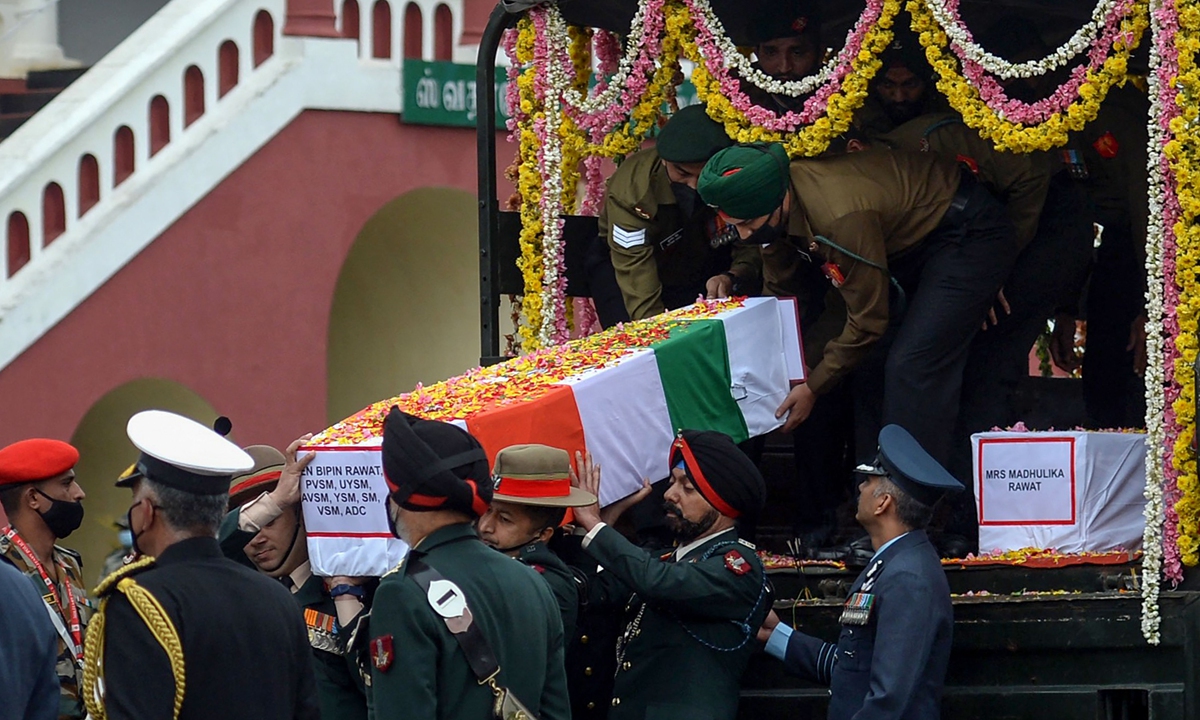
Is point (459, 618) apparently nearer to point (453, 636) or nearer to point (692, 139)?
point (453, 636)

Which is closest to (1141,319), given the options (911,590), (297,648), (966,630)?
(966,630)

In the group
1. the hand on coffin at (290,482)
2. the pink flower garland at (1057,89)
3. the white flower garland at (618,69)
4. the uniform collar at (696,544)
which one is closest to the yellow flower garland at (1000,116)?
the pink flower garland at (1057,89)

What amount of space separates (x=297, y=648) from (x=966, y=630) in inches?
104

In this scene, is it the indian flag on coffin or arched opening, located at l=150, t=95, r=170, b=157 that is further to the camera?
arched opening, located at l=150, t=95, r=170, b=157

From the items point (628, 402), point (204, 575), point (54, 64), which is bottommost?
point (54, 64)

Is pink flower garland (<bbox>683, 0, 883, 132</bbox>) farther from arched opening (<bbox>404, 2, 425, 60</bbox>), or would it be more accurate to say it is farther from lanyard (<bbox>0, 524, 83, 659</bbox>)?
arched opening (<bbox>404, 2, 425, 60</bbox>)

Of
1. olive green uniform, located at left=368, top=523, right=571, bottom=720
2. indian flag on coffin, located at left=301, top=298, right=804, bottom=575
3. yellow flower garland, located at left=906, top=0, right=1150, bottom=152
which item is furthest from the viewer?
yellow flower garland, located at left=906, top=0, right=1150, bottom=152

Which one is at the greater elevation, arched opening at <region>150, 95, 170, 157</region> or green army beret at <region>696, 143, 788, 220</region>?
green army beret at <region>696, 143, 788, 220</region>

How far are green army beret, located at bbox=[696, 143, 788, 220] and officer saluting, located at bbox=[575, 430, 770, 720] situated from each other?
1.08 m

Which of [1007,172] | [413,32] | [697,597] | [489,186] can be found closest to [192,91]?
[413,32]

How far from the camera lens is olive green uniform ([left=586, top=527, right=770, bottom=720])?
5.72m

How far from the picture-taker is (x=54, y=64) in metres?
13.8

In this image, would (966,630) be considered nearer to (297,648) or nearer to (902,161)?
(902,161)

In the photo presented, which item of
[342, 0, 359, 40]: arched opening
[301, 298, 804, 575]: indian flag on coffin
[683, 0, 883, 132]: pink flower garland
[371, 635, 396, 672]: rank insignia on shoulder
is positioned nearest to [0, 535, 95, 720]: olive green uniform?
[301, 298, 804, 575]: indian flag on coffin
